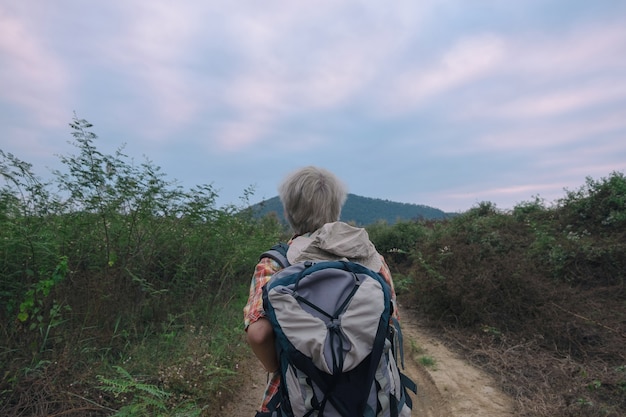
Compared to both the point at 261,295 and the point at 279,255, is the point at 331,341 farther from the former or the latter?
the point at 279,255

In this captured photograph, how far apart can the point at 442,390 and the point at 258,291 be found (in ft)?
11.7

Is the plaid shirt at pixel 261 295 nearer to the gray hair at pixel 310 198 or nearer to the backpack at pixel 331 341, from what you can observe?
the backpack at pixel 331 341

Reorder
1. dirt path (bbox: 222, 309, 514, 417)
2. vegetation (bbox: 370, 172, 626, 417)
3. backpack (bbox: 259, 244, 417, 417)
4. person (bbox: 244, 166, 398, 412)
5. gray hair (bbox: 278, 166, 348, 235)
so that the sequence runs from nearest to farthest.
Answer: backpack (bbox: 259, 244, 417, 417), person (bbox: 244, 166, 398, 412), gray hair (bbox: 278, 166, 348, 235), dirt path (bbox: 222, 309, 514, 417), vegetation (bbox: 370, 172, 626, 417)

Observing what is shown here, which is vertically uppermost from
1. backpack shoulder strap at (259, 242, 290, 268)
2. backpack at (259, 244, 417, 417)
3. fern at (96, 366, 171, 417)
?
backpack shoulder strap at (259, 242, 290, 268)

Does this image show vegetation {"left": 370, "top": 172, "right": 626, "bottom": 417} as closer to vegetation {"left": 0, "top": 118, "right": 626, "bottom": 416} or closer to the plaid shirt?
vegetation {"left": 0, "top": 118, "right": 626, "bottom": 416}

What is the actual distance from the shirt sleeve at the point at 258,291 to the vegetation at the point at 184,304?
185 cm

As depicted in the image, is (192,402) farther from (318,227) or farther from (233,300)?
(233,300)

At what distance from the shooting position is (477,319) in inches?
241

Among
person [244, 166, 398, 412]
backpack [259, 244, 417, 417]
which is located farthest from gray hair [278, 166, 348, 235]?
backpack [259, 244, 417, 417]

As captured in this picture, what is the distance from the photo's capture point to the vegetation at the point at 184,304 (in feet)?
11.0

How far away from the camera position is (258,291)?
5.69 feet

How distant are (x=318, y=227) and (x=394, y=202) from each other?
58.6 meters

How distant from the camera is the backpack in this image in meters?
1.49

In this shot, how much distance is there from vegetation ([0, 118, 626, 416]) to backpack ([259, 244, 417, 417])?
1.98 metres
